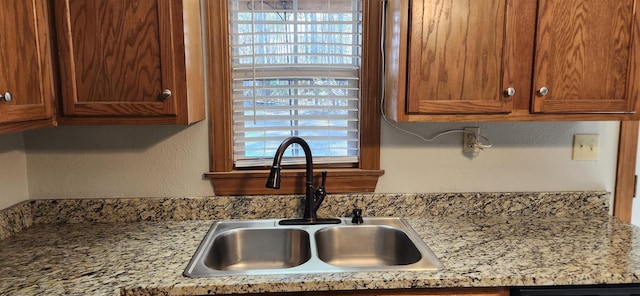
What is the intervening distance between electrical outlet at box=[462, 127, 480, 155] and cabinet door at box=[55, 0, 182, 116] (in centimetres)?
119

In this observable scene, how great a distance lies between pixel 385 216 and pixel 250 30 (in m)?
0.96

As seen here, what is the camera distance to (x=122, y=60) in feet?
4.48

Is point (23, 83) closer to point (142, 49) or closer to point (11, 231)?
point (142, 49)

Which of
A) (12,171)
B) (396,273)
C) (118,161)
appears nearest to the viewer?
(396,273)

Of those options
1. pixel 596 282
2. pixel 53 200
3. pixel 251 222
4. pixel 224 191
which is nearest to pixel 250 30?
pixel 224 191

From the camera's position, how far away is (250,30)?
1.71 meters

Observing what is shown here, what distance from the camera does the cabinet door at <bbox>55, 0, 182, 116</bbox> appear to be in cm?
135

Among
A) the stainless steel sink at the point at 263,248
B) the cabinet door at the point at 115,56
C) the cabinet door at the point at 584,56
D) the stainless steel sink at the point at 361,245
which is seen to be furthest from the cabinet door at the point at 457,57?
the cabinet door at the point at 115,56

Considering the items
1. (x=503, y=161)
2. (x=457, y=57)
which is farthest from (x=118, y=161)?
(x=503, y=161)

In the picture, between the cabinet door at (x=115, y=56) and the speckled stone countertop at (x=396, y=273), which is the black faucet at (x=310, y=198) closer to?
the speckled stone countertop at (x=396, y=273)

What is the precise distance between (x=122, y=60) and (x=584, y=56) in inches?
61.2

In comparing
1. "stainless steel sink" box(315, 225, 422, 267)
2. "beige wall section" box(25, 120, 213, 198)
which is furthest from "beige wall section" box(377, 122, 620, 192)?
"beige wall section" box(25, 120, 213, 198)

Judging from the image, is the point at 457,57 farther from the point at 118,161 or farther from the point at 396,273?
the point at 118,161

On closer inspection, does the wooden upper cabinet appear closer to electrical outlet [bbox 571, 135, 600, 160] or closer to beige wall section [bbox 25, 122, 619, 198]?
beige wall section [bbox 25, 122, 619, 198]
